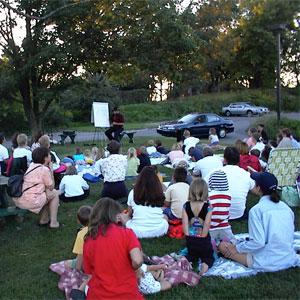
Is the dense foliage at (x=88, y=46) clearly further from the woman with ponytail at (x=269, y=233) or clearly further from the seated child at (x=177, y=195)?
the woman with ponytail at (x=269, y=233)

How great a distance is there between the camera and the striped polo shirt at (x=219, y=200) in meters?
5.99

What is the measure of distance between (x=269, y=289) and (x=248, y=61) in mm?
57529

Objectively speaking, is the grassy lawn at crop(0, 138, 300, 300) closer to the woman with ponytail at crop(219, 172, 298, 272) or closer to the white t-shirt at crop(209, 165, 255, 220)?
the woman with ponytail at crop(219, 172, 298, 272)

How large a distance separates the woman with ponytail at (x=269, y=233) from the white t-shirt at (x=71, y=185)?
4.41m

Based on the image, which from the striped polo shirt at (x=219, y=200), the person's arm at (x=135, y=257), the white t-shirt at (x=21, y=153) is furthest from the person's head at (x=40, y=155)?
the person's arm at (x=135, y=257)

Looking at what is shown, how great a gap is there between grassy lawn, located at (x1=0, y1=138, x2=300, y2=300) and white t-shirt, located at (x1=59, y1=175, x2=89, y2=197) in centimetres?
78

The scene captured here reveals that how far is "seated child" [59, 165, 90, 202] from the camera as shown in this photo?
8.70 m

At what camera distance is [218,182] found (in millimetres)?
6199

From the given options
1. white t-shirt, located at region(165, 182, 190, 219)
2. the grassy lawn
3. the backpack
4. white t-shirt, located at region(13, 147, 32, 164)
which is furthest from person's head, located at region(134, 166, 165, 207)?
white t-shirt, located at region(13, 147, 32, 164)

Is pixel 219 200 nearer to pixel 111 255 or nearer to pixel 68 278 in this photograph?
pixel 68 278

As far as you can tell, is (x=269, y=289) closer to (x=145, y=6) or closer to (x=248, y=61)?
(x=145, y=6)

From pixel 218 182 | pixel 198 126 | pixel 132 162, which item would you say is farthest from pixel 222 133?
pixel 218 182

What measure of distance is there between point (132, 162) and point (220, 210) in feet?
18.3

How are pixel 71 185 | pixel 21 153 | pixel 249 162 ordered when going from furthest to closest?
pixel 249 162 → pixel 21 153 → pixel 71 185
